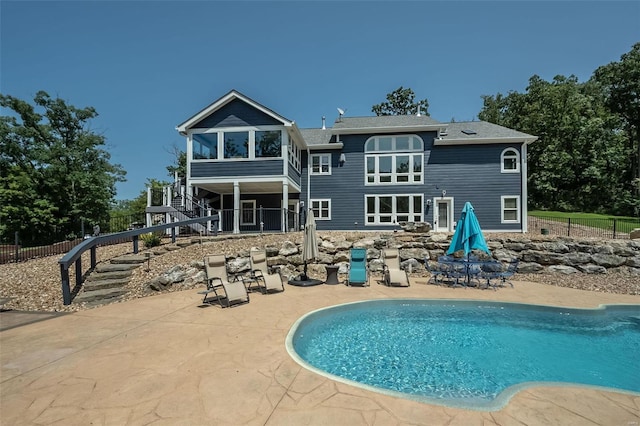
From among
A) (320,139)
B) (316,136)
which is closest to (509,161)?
(320,139)

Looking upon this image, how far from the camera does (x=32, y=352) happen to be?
4.45 meters

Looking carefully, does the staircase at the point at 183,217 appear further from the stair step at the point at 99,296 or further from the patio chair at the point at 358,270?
the patio chair at the point at 358,270

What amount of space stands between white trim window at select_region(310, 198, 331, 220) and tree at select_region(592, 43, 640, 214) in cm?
3395

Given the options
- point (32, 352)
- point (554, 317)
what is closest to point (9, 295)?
point (32, 352)

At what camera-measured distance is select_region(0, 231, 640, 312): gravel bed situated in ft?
24.0

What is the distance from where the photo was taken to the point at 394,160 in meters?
18.7

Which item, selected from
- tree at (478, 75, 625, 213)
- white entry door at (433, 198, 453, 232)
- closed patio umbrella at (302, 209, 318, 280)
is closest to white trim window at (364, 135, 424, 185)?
white entry door at (433, 198, 453, 232)

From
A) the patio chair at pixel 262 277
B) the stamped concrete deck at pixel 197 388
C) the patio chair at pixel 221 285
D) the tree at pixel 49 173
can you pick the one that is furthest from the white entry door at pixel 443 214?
the tree at pixel 49 173

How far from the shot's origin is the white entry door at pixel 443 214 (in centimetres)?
1806

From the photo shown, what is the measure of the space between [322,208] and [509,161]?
1170 centimetres

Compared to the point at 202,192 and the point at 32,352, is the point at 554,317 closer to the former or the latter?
the point at 32,352

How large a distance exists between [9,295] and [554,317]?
1330cm

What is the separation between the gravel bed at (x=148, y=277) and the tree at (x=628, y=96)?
104ft

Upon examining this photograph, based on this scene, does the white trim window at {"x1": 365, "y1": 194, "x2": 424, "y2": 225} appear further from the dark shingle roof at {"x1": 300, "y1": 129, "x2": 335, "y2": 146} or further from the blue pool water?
the blue pool water
